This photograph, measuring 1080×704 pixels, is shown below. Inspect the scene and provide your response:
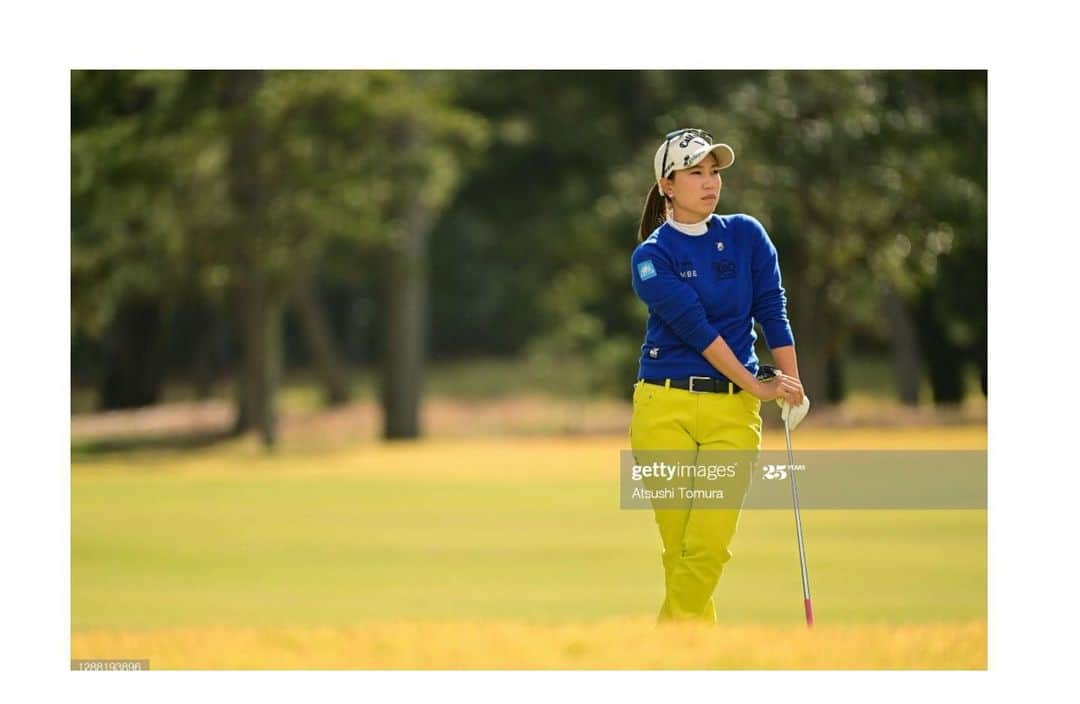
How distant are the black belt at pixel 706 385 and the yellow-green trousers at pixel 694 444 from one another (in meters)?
A: 0.01

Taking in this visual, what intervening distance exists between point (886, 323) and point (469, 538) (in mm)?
9642

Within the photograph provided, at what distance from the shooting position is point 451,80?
744 inches

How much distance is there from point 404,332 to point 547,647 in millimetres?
13832

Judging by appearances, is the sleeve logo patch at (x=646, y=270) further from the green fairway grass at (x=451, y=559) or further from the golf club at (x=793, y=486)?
the green fairway grass at (x=451, y=559)

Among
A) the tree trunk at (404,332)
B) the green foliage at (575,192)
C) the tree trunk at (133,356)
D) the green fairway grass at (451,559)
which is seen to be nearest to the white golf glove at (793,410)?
the green fairway grass at (451,559)

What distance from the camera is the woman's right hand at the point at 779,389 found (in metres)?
4.77

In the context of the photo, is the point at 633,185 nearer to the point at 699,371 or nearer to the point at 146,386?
the point at 146,386

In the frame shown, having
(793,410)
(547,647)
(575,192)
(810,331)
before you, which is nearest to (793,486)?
(793,410)

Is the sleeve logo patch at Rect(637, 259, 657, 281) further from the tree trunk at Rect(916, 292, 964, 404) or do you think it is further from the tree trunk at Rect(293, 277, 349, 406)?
the tree trunk at Rect(293, 277, 349, 406)

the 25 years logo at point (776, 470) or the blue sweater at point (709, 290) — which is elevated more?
the blue sweater at point (709, 290)

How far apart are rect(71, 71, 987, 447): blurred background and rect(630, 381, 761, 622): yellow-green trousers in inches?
182

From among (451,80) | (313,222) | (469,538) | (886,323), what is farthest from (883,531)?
(451,80)

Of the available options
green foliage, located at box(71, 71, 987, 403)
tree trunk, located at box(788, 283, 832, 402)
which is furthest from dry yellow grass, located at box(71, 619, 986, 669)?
tree trunk, located at box(788, 283, 832, 402)

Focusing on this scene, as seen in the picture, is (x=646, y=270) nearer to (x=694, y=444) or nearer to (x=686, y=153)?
(x=686, y=153)
